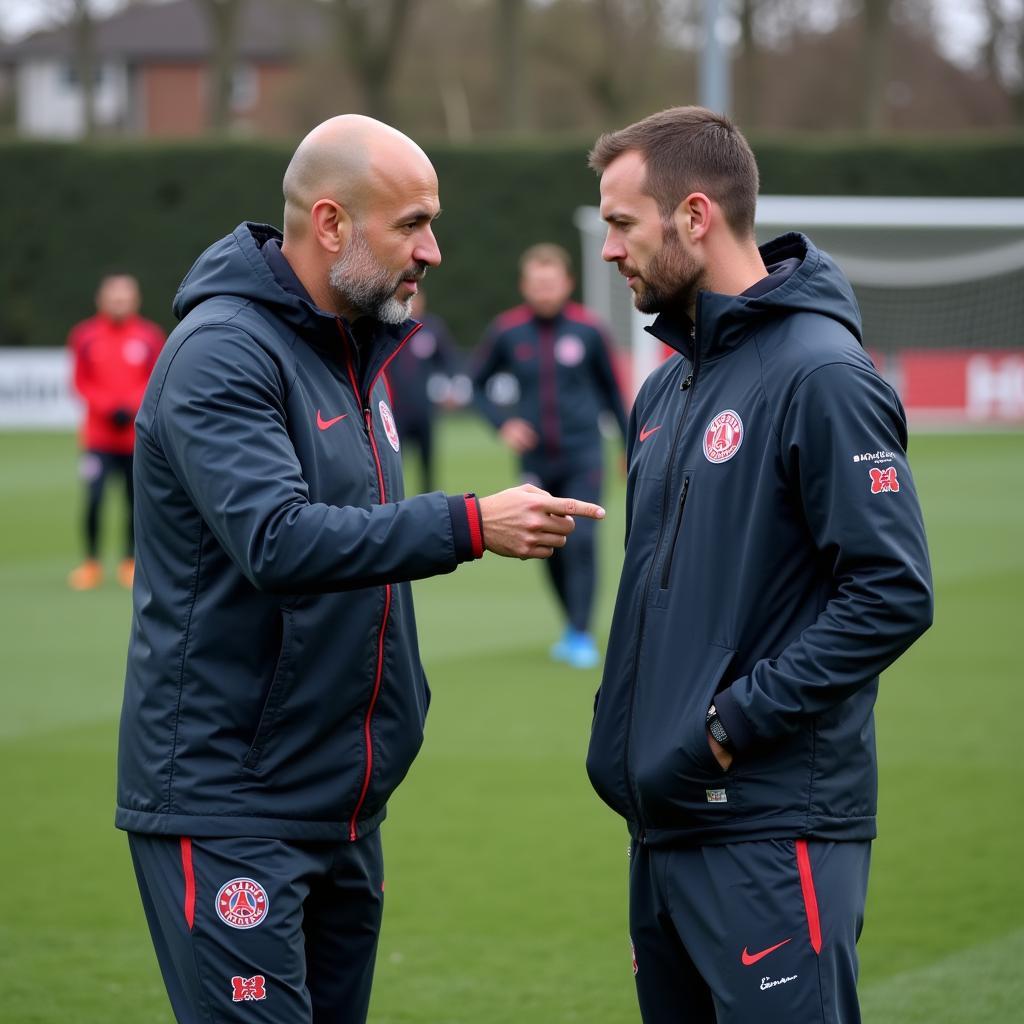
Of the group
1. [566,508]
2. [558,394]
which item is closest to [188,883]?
[566,508]

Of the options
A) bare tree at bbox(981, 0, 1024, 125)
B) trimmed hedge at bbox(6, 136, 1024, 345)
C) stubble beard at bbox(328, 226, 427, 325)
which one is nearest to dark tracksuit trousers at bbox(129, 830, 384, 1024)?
stubble beard at bbox(328, 226, 427, 325)

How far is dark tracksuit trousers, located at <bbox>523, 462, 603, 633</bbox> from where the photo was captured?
34.1ft

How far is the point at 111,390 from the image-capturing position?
13.8 m

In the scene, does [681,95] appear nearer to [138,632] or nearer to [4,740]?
[4,740]

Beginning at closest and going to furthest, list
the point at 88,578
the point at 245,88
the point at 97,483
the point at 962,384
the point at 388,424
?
the point at 388,424 < the point at 88,578 < the point at 97,483 < the point at 962,384 < the point at 245,88

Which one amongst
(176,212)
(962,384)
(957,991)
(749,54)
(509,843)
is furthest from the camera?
(749,54)

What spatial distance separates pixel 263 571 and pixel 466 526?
1.36 feet

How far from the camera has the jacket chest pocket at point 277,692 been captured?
327cm

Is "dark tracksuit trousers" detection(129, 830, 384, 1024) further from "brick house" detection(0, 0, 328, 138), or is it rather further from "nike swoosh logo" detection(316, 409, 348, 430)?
"brick house" detection(0, 0, 328, 138)

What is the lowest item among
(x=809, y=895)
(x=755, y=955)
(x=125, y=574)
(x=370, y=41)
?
(x=125, y=574)

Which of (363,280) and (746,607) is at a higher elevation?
(363,280)

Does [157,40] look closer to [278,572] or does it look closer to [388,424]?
[388,424]

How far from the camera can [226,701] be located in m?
3.26

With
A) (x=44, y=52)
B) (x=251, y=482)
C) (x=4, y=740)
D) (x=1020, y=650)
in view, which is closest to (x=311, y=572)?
(x=251, y=482)
